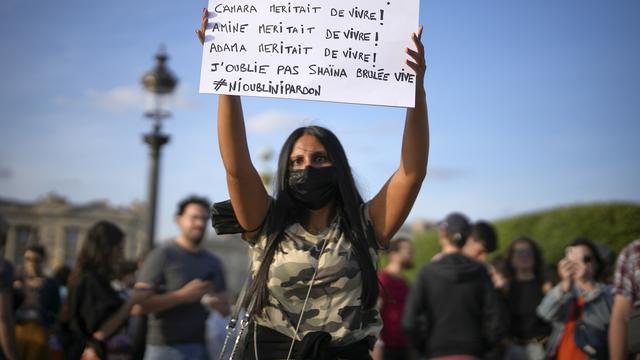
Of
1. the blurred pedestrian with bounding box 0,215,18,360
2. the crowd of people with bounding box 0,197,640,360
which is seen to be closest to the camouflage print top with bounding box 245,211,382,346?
the crowd of people with bounding box 0,197,640,360

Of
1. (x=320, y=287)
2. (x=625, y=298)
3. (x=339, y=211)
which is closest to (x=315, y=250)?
(x=320, y=287)

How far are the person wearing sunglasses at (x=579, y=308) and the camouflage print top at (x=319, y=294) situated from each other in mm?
2860

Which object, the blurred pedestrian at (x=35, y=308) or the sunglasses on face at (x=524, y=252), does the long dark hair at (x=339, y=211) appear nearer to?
the blurred pedestrian at (x=35, y=308)

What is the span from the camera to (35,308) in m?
6.45

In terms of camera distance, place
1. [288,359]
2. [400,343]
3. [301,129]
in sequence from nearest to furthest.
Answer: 1. [288,359]
2. [301,129]
3. [400,343]

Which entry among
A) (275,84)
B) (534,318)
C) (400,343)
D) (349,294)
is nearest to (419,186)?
(349,294)

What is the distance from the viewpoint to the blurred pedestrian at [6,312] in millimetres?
4816

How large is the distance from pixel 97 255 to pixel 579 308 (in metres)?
3.67

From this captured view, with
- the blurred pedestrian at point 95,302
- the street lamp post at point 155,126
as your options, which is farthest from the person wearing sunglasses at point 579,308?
the street lamp post at point 155,126

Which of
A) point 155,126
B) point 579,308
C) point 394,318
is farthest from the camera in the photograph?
point 155,126

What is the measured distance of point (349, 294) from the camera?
2988 millimetres

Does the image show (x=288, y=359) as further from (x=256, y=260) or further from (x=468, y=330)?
(x=468, y=330)

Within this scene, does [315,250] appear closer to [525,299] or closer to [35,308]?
[525,299]

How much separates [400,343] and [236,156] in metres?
4.99
